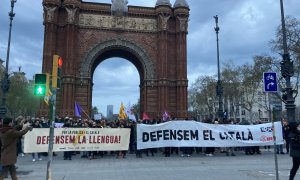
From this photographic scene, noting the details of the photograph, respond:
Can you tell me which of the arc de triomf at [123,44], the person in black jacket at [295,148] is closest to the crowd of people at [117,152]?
the person in black jacket at [295,148]

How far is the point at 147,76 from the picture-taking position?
1531 inches

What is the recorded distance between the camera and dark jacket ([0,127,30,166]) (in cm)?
933

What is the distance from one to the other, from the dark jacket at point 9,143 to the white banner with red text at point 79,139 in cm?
757

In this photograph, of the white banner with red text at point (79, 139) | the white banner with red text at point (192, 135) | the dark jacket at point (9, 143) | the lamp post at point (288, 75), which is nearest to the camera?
the dark jacket at point (9, 143)

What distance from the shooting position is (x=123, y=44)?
126 feet

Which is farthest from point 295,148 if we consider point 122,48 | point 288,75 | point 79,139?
point 122,48

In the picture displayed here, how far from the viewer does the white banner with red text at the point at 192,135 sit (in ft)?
61.6

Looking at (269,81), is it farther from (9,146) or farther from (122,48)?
(122,48)

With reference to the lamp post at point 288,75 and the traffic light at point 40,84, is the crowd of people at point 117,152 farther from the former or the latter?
the traffic light at point 40,84

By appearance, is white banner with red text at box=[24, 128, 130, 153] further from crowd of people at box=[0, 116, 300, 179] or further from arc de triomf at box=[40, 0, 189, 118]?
arc de triomf at box=[40, 0, 189, 118]

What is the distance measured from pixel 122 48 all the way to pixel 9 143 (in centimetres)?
3018

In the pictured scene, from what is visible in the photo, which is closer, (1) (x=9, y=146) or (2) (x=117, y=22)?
(1) (x=9, y=146)

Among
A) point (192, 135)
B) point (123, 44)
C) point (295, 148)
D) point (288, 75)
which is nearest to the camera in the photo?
point (295, 148)

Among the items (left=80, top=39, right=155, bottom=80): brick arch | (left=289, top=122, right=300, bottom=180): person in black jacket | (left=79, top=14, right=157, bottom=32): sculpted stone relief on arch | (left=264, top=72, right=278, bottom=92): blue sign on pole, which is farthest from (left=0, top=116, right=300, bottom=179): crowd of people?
(left=79, top=14, right=157, bottom=32): sculpted stone relief on arch
